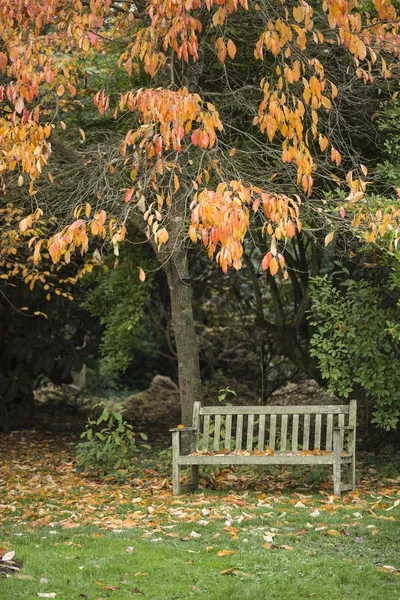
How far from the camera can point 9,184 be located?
→ 9.51 m

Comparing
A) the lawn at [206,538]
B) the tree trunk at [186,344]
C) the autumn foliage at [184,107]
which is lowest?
the lawn at [206,538]

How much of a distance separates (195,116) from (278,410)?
10.1 feet

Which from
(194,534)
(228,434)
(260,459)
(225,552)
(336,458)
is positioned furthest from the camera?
(228,434)

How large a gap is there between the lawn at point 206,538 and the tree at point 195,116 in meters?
1.68

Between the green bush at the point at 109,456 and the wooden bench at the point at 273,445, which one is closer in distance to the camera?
the wooden bench at the point at 273,445

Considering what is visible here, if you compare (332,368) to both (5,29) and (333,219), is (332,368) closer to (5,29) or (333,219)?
(333,219)

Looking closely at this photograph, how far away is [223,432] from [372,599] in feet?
13.2

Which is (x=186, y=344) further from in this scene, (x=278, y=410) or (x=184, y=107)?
(x=184, y=107)

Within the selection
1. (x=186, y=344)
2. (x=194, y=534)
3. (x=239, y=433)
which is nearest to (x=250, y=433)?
(x=239, y=433)

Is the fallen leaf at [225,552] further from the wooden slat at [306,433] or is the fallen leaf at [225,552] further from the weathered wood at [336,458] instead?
the wooden slat at [306,433]

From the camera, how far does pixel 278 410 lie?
8.27 m

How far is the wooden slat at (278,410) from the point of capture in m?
8.10

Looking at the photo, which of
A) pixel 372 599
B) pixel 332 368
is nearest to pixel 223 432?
pixel 332 368

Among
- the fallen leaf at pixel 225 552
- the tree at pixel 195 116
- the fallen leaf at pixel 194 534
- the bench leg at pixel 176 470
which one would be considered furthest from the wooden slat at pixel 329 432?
the fallen leaf at pixel 225 552
